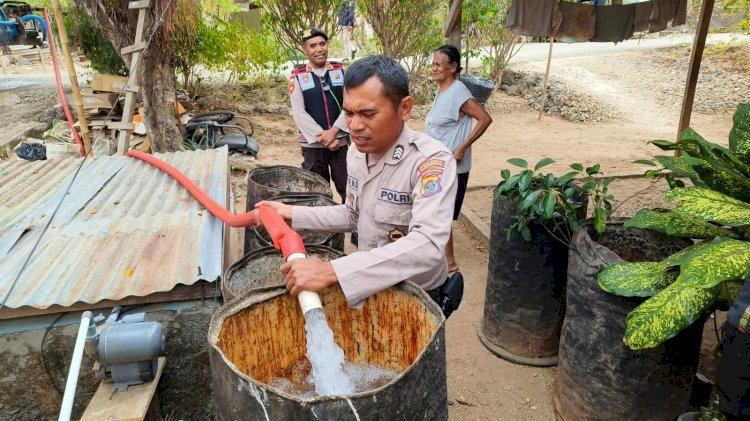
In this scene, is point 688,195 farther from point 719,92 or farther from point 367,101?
point 719,92

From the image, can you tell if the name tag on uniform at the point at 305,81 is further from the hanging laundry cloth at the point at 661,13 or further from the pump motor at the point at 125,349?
the hanging laundry cloth at the point at 661,13

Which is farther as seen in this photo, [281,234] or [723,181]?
[723,181]

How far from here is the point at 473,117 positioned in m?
3.73

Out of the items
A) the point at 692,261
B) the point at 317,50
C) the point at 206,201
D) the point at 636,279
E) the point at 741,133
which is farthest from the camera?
the point at 317,50

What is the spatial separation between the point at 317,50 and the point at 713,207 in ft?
10.7

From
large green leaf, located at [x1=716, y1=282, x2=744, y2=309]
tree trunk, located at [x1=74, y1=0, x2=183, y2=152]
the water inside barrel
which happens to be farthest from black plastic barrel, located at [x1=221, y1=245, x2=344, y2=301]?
tree trunk, located at [x1=74, y1=0, x2=183, y2=152]

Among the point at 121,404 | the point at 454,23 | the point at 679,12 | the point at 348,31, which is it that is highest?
the point at 679,12

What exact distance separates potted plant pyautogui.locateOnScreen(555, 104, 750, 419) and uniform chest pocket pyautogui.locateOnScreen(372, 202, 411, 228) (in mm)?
956

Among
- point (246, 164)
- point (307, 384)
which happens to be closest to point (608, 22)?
point (246, 164)

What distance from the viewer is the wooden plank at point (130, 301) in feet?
6.53

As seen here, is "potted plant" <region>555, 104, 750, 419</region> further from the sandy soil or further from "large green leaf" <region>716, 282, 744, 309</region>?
the sandy soil

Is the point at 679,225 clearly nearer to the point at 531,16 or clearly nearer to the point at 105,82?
the point at 531,16

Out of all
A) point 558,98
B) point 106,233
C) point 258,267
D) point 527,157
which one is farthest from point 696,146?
point 558,98

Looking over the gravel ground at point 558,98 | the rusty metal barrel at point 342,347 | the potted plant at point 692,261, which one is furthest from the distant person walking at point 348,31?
the rusty metal barrel at point 342,347
